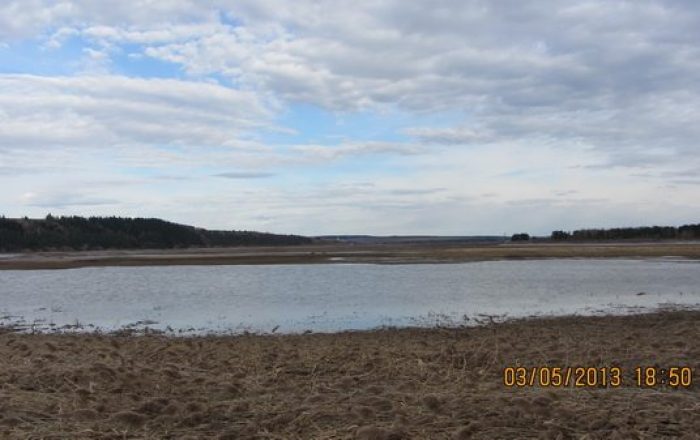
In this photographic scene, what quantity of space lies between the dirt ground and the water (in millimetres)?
6909

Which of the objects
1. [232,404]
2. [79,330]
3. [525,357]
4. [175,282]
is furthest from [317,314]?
[175,282]

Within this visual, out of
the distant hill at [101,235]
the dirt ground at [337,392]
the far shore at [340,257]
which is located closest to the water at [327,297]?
the dirt ground at [337,392]

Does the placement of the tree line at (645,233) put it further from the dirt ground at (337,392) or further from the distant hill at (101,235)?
the dirt ground at (337,392)

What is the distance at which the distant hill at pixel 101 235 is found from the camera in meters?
130

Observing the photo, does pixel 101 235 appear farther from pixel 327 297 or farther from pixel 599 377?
pixel 599 377

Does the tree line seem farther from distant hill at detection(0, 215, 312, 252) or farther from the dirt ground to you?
the dirt ground

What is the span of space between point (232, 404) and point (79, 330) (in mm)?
13795

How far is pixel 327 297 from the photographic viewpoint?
28969 millimetres

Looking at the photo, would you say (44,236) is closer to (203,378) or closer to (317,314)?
(317,314)

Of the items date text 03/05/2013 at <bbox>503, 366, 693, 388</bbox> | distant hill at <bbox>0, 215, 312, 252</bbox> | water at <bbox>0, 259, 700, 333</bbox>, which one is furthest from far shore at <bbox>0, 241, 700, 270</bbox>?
date text 03/05/2013 at <bbox>503, 366, 693, 388</bbox>

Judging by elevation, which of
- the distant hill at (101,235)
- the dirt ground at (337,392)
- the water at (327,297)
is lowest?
the water at (327,297)

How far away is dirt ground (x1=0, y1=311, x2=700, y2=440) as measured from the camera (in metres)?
6.75

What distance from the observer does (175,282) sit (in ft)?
129

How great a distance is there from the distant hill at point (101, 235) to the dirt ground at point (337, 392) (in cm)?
12855
